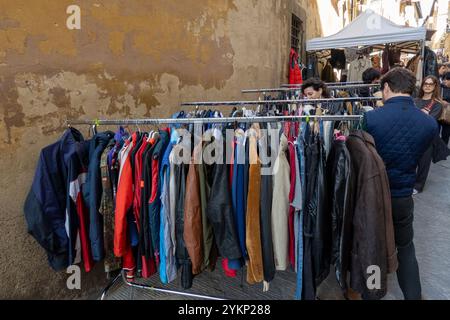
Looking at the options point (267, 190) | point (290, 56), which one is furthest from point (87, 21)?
point (290, 56)

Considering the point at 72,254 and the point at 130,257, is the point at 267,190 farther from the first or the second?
the point at 72,254

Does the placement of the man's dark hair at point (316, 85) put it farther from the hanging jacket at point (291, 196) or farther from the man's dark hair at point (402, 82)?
the hanging jacket at point (291, 196)

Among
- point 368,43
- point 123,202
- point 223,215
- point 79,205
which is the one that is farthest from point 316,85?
point 368,43

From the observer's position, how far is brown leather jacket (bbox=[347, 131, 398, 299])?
1.71 meters

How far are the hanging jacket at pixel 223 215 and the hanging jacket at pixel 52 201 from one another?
1.03 m

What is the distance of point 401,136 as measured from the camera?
2.03 metres

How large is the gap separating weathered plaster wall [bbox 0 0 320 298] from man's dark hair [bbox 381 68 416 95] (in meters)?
2.14

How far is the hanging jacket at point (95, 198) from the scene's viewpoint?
6.70 ft

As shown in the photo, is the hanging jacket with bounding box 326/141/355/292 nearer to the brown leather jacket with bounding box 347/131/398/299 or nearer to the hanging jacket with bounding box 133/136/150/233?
the brown leather jacket with bounding box 347/131/398/299

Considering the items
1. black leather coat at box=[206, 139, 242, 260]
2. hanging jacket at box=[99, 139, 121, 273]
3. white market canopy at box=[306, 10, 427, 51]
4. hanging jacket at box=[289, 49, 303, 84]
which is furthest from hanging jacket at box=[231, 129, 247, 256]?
white market canopy at box=[306, 10, 427, 51]

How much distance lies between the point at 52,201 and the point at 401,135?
7.86ft

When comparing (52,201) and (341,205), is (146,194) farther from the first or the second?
(341,205)

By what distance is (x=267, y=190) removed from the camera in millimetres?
1879

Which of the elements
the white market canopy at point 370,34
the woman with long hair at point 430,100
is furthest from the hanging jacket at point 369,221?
the white market canopy at point 370,34
